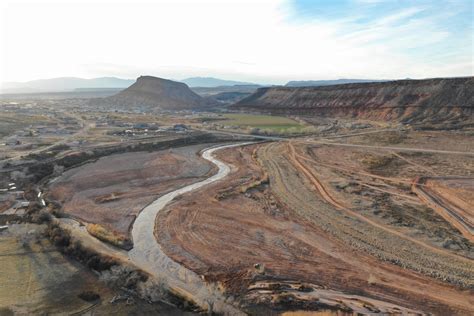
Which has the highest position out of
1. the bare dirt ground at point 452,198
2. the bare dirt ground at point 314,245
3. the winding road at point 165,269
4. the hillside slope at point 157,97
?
the hillside slope at point 157,97

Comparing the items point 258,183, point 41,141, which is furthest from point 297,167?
point 41,141

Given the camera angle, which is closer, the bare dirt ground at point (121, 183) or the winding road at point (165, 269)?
the winding road at point (165, 269)

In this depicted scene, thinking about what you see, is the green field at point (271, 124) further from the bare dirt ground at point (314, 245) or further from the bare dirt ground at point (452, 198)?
the bare dirt ground at point (314, 245)

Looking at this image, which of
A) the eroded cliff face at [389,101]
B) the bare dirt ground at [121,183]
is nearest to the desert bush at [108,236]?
the bare dirt ground at [121,183]

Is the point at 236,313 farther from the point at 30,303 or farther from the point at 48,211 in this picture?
the point at 48,211

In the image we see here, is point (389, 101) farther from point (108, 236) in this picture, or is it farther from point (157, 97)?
point (157, 97)

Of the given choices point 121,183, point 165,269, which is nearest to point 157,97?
point 121,183

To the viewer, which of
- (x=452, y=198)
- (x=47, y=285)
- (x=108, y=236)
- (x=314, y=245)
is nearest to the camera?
(x=47, y=285)
